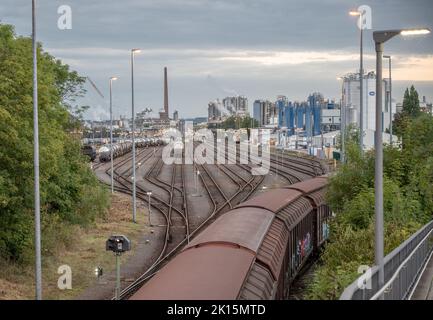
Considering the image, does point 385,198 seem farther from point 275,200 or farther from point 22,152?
point 22,152

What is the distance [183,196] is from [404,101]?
65.6m

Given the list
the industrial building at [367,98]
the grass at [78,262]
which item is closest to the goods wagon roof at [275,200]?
the grass at [78,262]

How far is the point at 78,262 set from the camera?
28.2 metres

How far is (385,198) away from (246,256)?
10811 millimetres

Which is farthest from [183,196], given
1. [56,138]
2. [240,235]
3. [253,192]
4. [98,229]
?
[240,235]

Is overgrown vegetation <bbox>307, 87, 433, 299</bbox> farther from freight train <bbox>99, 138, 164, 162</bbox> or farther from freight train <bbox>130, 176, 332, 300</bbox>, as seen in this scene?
freight train <bbox>99, 138, 164, 162</bbox>

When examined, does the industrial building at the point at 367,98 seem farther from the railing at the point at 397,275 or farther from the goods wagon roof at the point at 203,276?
the goods wagon roof at the point at 203,276

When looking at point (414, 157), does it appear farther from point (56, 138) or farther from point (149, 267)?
point (56, 138)

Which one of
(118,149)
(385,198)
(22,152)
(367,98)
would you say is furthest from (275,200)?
(118,149)

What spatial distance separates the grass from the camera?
887 inches

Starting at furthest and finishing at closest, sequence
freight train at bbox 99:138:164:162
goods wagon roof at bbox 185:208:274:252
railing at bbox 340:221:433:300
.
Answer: freight train at bbox 99:138:164:162
goods wagon roof at bbox 185:208:274:252
railing at bbox 340:221:433:300

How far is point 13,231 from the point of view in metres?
24.5

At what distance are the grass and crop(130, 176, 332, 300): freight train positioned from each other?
714cm

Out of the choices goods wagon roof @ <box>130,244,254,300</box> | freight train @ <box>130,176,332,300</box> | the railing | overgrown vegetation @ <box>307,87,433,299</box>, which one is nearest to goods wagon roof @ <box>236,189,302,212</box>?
freight train @ <box>130,176,332,300</box>
